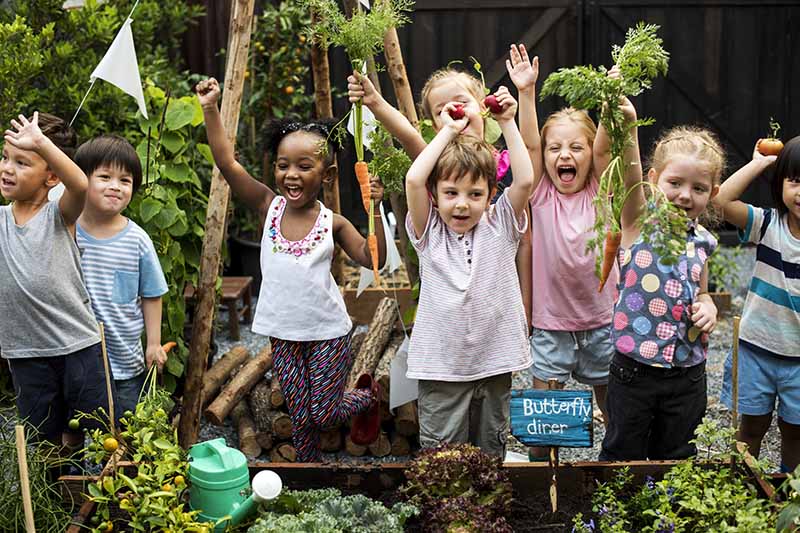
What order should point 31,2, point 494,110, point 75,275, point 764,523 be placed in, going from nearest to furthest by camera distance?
point 764,523, point 494,110, point 75,275, point 31,2

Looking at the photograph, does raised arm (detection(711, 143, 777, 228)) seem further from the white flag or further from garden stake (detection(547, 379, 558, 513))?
the white flag

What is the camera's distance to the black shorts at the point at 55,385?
326 cm

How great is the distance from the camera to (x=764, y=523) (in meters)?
2.34

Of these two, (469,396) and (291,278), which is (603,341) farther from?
(291,278)

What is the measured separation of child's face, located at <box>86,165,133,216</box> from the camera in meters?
3.34

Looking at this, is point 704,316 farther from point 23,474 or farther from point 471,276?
point 23,474

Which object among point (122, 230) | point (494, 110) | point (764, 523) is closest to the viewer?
point (764, 523)

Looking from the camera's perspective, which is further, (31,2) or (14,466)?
(31,2)

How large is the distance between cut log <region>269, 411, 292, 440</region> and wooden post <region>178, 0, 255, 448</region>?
15.3 inches

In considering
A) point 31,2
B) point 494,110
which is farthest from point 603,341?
point 31,2

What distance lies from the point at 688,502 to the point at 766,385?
1.06 metres

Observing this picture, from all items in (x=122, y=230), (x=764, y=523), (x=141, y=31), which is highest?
(x=141, y=31)

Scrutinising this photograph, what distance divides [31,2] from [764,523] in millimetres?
4083

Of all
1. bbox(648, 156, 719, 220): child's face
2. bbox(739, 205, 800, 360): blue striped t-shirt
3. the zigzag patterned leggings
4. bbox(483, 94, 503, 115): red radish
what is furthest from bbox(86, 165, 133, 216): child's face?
bbox(739, 205, 800, 360): blue striped t-shirt
